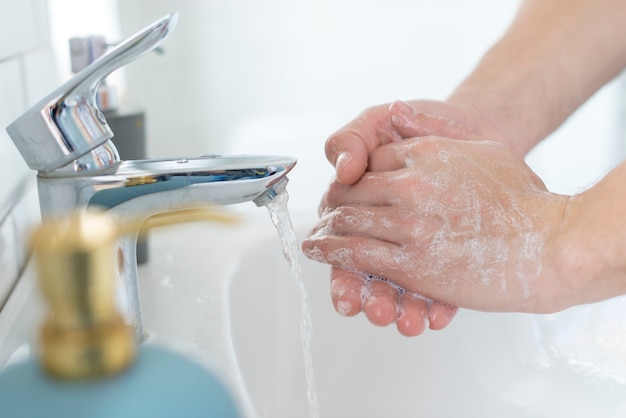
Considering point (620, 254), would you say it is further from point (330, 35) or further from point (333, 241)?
point (330, 35)

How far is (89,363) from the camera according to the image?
191 mm

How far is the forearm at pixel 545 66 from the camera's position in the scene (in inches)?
28.3

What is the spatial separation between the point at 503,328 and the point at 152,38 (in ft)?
1.70

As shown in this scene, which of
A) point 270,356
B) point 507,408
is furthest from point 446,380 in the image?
point 270,356

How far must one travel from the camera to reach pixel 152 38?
12.9 inches

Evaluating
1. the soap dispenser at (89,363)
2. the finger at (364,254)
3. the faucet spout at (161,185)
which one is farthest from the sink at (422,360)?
the soap dispenser at (89,363)

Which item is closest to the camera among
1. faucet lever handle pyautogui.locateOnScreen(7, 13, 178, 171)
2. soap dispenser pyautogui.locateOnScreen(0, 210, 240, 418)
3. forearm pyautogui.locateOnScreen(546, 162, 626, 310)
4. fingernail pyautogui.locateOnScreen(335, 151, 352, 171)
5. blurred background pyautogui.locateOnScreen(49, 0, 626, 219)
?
soap dispenser pyautogui.locateOnScreen(0, 210, 240, 418)

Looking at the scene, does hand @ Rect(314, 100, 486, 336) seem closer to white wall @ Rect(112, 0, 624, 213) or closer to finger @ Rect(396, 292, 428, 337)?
finger @ Rect(396, 292, 428, 337)

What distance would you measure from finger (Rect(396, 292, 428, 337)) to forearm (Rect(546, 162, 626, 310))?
105 mm

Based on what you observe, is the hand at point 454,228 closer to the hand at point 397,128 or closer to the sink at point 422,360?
the hand at point 397,128

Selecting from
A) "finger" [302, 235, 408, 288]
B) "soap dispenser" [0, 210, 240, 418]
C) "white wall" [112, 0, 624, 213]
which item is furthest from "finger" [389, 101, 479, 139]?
"white wall" [112, 0, 624, 213]

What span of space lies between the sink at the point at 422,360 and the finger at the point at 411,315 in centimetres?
16

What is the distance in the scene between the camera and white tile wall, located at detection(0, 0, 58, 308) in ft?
1.82

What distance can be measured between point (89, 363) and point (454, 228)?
1.29 feet
